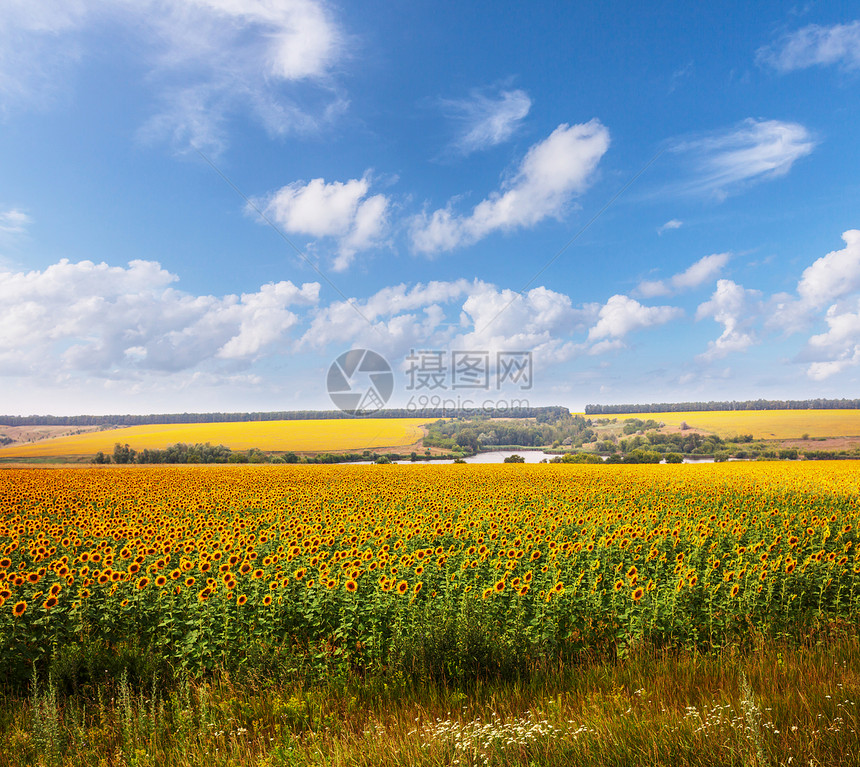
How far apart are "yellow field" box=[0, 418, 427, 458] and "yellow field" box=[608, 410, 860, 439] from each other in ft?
170

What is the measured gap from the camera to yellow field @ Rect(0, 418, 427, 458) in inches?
2493

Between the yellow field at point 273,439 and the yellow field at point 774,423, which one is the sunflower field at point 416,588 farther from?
the yellow field at point 774,423

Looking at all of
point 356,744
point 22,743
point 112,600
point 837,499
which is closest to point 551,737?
point 356,744

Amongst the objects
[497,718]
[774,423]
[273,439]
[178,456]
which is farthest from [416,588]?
[774,423]

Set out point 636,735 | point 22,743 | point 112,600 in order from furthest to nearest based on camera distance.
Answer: point 112,600 → point 22,743 → point 636,735

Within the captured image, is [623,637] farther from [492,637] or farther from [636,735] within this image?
[636,735]

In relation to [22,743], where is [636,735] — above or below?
above

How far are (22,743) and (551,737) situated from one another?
5076mm

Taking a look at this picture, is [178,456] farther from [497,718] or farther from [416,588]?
[497,718]

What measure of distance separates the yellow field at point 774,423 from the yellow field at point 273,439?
170 feet

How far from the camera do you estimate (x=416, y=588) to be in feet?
22.4

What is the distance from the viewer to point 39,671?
6176mm

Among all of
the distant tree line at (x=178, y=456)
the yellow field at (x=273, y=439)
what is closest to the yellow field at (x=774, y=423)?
the yellow field at (x=273, y=439)

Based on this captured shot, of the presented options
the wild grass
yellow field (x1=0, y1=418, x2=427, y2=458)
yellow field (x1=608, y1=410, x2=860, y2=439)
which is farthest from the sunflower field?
yellow field (x1=608, y1=410, x2=860, y2=439)
